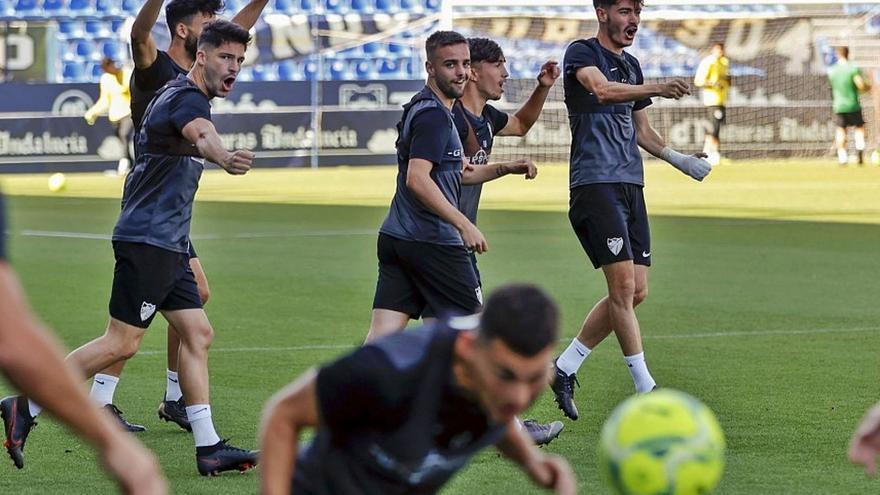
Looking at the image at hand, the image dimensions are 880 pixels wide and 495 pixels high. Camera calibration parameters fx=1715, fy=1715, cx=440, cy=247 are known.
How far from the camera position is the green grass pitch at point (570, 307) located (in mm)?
8188

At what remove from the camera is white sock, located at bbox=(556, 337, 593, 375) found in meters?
9.57

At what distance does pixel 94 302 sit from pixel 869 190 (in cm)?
1667

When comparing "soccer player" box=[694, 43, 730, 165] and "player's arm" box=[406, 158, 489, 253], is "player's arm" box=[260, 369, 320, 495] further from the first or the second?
"soccer player" box=[694, 43, 730, 165]

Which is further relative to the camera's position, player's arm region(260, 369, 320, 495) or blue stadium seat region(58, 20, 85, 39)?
blue stadium seat region(58, 20, 85, 39)

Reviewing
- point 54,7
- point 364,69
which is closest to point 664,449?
point 364,69

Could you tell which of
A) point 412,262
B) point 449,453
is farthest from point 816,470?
point 449,453

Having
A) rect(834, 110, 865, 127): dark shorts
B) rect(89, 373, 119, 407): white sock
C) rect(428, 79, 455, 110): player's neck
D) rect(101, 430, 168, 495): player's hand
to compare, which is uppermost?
rect(101, 430, 168, 495): player's hand

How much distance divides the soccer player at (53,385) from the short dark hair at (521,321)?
0.99 meters

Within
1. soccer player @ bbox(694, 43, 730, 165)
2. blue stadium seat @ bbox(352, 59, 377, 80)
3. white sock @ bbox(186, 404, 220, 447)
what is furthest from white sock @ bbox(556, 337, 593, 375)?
blue stadium seat @ bbox(352, 59, 377, 80)

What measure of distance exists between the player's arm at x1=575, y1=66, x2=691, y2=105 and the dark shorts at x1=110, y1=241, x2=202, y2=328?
8.41 feet

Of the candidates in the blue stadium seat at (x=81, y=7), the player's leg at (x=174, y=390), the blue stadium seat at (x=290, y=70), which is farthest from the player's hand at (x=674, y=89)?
the blue stadium seat at (x=81, y=7)

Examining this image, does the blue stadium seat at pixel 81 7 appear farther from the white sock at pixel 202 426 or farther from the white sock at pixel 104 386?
the white sock at pixel 202 426

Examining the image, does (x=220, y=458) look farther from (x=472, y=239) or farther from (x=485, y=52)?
(x=485, y=52)

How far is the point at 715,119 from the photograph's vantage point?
3712 cm
